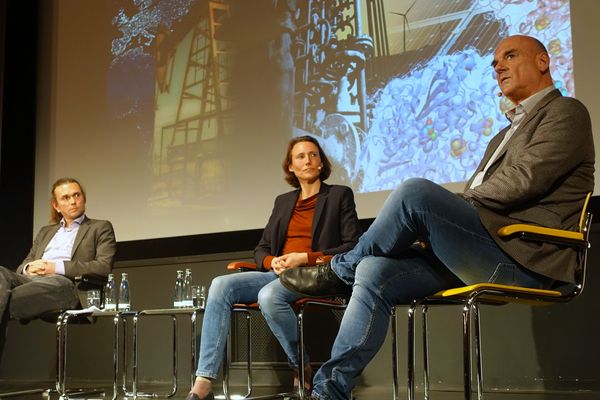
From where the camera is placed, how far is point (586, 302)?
3348 millimetres

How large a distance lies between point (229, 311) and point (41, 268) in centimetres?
132

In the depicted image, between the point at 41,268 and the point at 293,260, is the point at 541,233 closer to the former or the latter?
the point at 293,260

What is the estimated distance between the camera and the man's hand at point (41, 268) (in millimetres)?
3832

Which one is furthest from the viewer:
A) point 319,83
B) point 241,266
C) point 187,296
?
point 319,83

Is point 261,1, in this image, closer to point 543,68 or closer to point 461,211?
point 543,68

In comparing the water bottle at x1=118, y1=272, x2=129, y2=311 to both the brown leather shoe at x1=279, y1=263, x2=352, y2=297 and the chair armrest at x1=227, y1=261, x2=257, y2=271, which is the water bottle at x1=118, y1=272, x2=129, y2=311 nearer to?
the chair armrest at x1=227, y1=261, x2=257, y2=271

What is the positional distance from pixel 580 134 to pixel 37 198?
433 cm

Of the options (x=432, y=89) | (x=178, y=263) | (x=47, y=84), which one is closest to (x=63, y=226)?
(x=178, y=263)

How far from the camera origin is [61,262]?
12.6 ft

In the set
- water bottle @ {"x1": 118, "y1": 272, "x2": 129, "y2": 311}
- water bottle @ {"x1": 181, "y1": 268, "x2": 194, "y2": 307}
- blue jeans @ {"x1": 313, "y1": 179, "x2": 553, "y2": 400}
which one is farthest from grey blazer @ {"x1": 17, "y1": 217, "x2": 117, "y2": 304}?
blue jeans @ {"x1": 313, "y1": 179, "x2": 553, "y2": 400}

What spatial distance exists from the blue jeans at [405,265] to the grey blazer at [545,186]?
0.18 feet

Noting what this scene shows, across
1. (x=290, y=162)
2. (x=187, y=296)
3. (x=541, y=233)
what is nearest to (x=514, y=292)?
(x=541, y=233)

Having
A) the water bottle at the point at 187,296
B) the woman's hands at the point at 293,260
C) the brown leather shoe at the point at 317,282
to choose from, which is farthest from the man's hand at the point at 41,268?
the brown leather shoe at the point at 317,282

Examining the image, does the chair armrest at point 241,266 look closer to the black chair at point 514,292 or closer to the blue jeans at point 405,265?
the blue jeans at point 405,265
